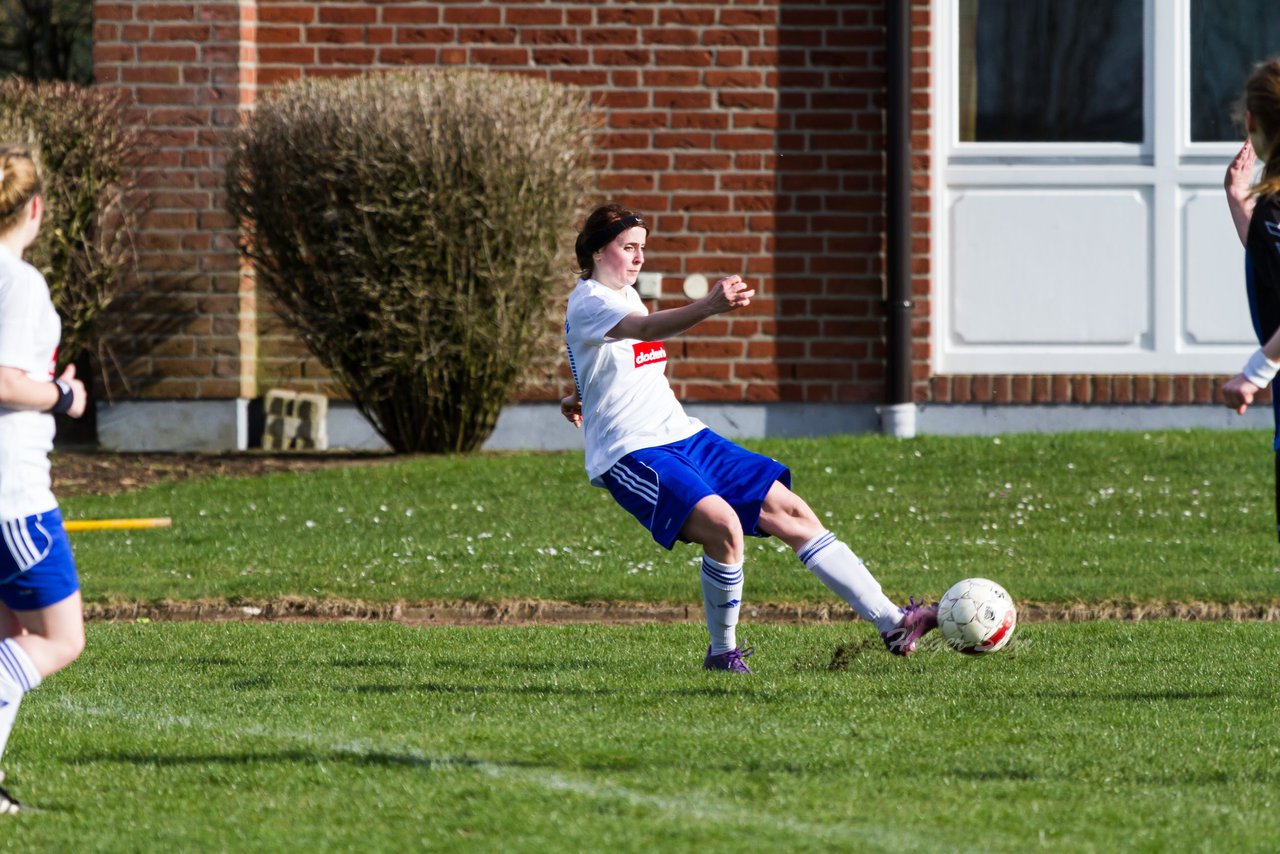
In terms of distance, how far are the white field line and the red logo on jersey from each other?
191 cm

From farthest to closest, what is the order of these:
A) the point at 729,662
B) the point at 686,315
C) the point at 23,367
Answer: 1. the point at 729,662
2. the point at 686,315
3. the point at 23,367

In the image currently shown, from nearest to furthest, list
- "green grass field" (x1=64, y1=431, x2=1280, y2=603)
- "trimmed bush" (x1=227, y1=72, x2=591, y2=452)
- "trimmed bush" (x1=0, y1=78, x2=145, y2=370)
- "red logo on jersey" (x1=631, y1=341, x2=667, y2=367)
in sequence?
"red logo on jersey" (x1=631, y1=341, x2=667, y2=367) → "green grass field" (x1=64, y1=431, x2=1280, y2=603) → "trimmed bush" (x1=227, y1=72, x2=591, y2=452) → "trimmed bush" (x1=0, y1=78, x2=145, y2=370)

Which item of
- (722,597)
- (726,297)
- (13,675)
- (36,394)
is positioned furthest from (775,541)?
(36,394)

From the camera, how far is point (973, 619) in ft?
20.6

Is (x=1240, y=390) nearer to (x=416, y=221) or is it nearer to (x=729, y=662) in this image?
(x=729, y=662)

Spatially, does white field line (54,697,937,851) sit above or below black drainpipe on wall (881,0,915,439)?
below

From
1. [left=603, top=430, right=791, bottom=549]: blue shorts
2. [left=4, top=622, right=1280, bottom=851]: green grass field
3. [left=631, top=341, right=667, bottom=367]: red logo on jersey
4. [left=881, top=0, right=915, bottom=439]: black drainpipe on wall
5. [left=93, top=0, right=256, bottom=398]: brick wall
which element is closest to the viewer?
[left=4, top=622, right=1280, bottom=851]: green grass field

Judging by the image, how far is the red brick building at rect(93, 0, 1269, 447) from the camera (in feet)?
44.7

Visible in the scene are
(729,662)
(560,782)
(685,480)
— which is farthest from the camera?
(729,662)

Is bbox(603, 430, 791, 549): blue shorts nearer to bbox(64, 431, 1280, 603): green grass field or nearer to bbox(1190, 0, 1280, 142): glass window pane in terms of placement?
bbox(64, 431, 1280, 603): green grass field

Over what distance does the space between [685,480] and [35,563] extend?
251 cm

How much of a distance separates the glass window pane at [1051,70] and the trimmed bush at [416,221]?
3399 mm

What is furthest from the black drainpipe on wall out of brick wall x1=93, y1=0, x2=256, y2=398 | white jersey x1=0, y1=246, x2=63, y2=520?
white jersey x1=0, y1=246, x2=63, y2=520

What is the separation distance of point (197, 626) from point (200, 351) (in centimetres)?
612
